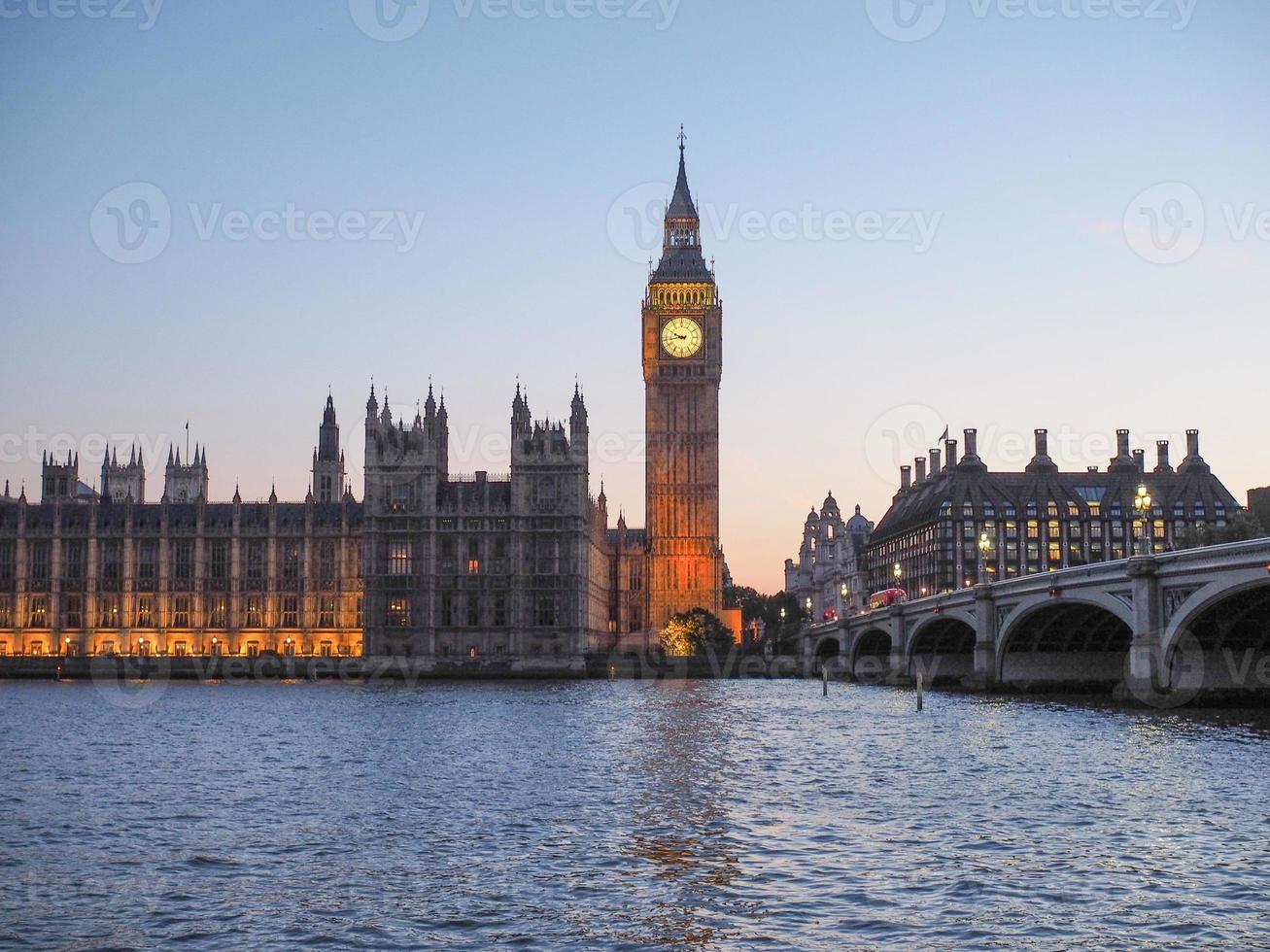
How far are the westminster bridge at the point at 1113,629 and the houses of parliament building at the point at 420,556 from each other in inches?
1857

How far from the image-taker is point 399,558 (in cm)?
16025

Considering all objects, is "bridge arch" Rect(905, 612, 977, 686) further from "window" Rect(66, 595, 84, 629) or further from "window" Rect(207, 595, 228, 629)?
"window" Rect(66, 595, 84, 629)

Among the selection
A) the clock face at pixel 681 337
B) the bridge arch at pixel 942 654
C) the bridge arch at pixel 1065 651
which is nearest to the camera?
the bridge arch at pixel 1065 651

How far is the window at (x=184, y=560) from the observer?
17575cm

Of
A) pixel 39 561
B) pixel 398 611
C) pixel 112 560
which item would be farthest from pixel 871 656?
pixel 39 561

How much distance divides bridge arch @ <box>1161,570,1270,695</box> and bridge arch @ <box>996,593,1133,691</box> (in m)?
14.9

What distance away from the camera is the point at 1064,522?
18338cm

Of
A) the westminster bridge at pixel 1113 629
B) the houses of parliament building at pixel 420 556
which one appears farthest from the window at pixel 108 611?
the westminster bridge at pixel 1113 629

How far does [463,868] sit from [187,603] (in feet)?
504

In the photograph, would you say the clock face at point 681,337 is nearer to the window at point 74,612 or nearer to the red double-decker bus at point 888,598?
the red double-decker bus at point 888,598

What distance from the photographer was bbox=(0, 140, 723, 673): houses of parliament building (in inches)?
6235

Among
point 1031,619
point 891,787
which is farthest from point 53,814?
point 1031,619

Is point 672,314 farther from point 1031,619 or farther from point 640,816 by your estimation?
point 640,816

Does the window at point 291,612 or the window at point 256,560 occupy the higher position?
the window at point 256,560
